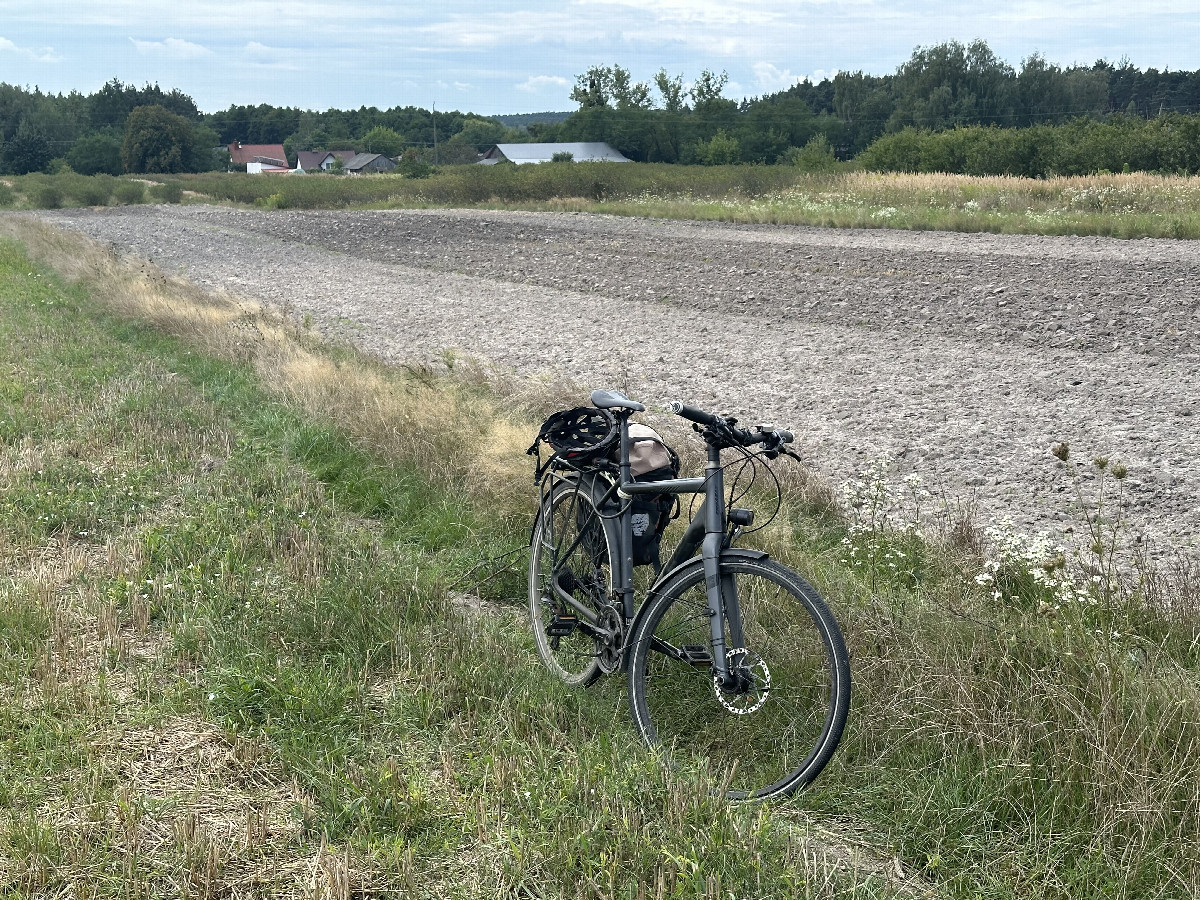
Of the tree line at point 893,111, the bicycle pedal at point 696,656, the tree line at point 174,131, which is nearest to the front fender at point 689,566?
the bicycle pedal at point 696,656

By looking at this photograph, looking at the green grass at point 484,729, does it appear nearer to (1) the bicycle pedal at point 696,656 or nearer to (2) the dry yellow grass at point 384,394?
(1) the bicycle pedal at point 696,656

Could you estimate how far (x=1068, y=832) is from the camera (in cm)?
347

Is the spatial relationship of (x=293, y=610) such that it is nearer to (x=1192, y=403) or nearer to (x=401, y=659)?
(x=401, y=659)

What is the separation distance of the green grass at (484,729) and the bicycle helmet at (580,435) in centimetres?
94

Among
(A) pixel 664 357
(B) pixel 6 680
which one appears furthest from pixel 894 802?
(A) pixel 664 357

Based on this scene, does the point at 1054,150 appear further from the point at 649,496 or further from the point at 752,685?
the point at 752,685

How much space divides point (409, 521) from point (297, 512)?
0.72 meters

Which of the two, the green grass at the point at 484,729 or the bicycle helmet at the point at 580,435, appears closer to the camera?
the green grass at the point at 484,729

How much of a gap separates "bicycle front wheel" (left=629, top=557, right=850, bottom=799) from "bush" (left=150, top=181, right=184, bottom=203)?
7392 centimetres

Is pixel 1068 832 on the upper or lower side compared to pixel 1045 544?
lower

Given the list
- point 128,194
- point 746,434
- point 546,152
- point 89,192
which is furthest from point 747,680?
point 546,152

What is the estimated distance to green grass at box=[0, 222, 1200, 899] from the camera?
3393 millimetres

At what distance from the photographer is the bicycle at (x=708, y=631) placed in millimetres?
3928

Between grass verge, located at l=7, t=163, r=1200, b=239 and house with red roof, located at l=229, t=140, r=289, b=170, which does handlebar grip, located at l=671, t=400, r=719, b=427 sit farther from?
house with red roof, located at l=229, t=140, r=289, b=170
